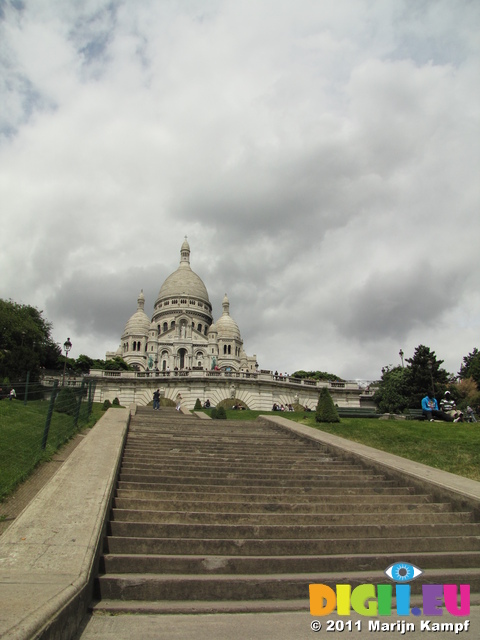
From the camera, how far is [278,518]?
683cm

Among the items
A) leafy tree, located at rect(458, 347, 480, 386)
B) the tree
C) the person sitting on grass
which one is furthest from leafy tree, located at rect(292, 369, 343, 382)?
the person sitting on grass

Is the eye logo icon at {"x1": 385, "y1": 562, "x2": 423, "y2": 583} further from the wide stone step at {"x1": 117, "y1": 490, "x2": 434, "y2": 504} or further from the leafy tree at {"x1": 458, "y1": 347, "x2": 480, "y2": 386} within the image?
the leafy tree at {"x1": 458, "y1": 347, "x2": 480, "y2": 386}

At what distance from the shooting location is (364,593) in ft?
16.8

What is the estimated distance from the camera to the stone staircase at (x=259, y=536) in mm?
5031

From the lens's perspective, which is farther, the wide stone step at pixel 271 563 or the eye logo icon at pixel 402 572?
the eye logo icon at pixel 402 572

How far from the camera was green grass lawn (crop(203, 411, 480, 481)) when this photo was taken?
11031 millimetres

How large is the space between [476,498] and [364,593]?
3.12 meters

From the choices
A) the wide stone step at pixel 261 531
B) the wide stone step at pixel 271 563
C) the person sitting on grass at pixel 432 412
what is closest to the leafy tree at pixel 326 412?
the person sitting on grass at pixel 432 412

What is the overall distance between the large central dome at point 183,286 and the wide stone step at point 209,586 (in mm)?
93366

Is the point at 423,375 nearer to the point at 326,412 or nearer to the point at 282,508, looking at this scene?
the point at 326,412

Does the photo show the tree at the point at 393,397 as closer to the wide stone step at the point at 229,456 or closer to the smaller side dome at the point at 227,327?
the wide stone step at the point at 229,456

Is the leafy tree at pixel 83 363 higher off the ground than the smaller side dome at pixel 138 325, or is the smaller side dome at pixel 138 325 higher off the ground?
the smaller side dome at pixel 138 325

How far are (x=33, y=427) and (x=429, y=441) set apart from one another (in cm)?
1127

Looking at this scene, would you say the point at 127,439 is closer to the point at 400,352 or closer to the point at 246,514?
the point at 246,514
